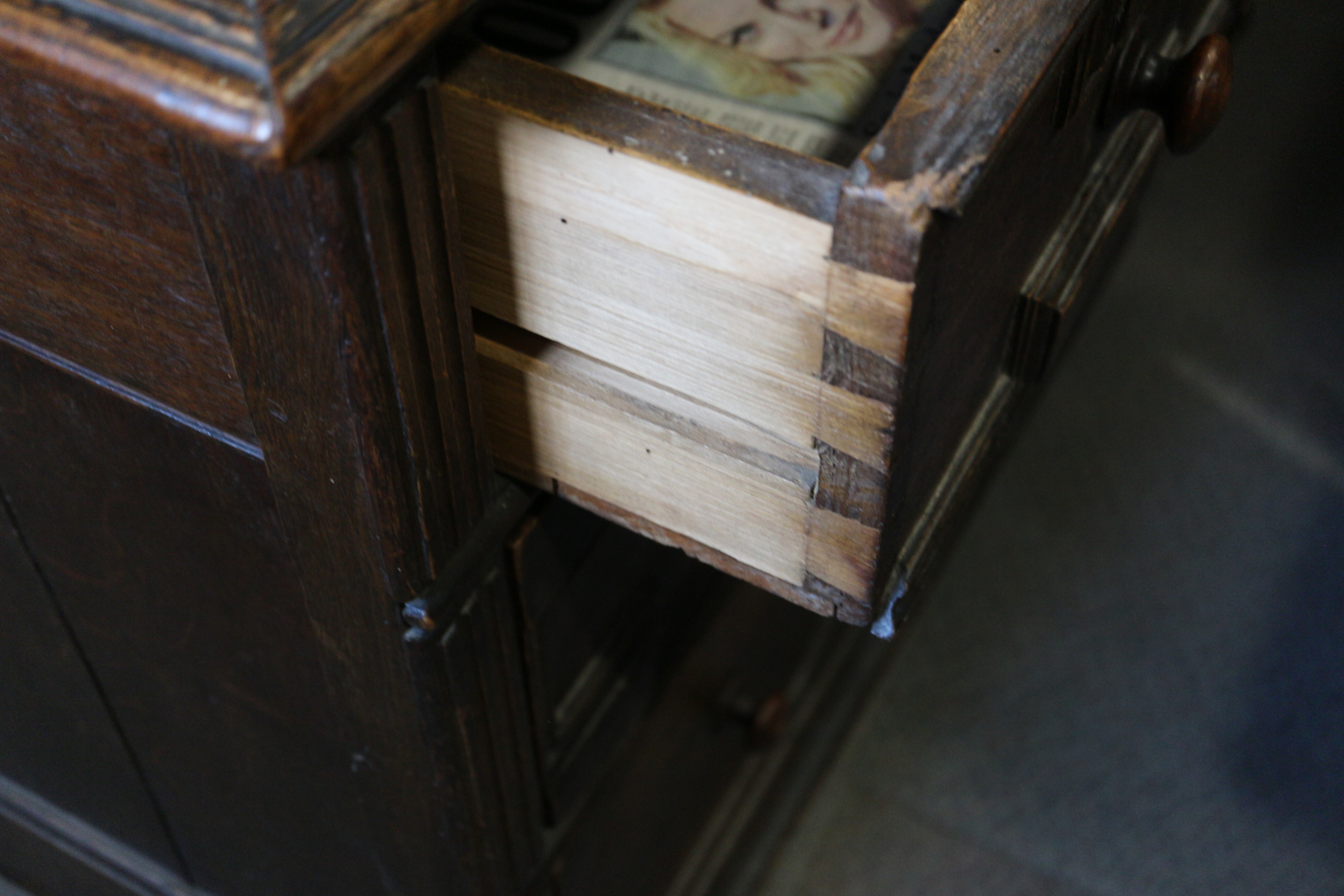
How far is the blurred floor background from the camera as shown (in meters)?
1.13

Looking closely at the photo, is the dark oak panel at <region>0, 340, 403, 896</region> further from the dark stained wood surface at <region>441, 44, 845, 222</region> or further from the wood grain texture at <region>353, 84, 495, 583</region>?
the dark stained wood surface at <region>441, 44, 845, 222</region>

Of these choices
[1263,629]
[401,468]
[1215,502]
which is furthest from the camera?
[1215,502]

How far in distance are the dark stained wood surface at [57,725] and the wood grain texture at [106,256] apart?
0.70 feet

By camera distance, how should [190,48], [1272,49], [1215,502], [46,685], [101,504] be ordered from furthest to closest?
[1215,502] < [1272,49] < [46,685] < [101,504] < [190,48]

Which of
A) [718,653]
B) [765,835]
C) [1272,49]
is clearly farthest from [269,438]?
[1272,49]

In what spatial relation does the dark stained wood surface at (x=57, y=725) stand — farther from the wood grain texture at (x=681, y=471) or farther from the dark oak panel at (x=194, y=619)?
the wood grain texture at (x=681, y=471)

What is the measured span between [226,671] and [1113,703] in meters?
0.97

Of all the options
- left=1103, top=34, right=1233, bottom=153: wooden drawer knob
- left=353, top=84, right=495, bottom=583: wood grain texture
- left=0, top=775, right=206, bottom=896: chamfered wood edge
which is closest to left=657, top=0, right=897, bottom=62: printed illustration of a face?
left=1103, top=34, right=1233, bottom=153: wooden drawer knob

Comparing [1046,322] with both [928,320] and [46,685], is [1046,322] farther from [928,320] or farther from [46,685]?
[46,685]

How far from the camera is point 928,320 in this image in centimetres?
43

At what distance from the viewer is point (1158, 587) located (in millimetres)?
1413

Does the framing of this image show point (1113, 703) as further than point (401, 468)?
Yes

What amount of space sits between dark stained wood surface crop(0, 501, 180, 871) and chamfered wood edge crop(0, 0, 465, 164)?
407 millimetres

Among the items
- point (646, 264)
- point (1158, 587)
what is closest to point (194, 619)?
point (646, 264)
